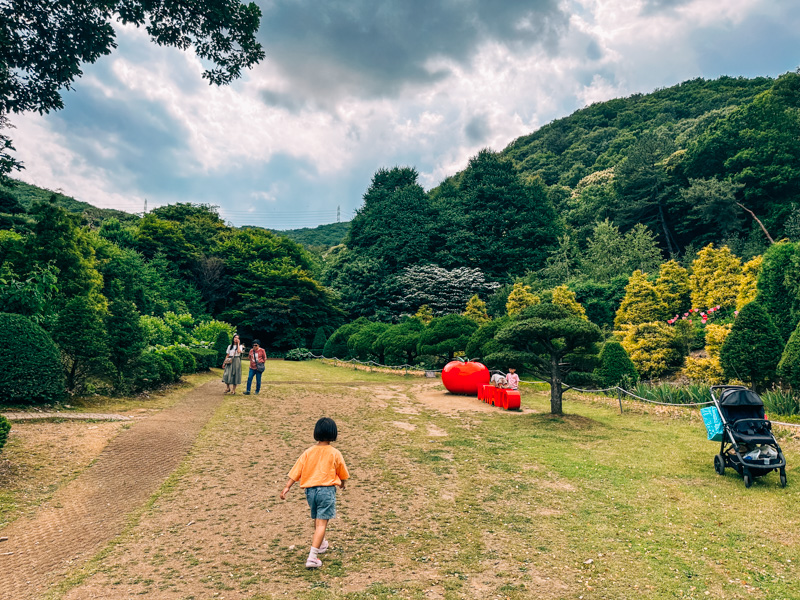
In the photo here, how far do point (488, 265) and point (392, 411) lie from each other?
29.0m

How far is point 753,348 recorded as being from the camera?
453 inches

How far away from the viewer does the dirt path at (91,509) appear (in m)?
4.51

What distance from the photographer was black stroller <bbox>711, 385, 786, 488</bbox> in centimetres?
675

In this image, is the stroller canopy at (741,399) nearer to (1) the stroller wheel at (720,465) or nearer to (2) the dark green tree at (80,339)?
(1) the stroller wheel at (720,465)

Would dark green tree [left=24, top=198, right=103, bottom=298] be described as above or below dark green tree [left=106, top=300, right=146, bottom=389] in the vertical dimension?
above

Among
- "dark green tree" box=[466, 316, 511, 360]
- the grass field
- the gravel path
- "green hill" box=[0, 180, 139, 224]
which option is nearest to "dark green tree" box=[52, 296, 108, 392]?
the gravel path

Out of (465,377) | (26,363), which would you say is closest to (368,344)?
(465,377)

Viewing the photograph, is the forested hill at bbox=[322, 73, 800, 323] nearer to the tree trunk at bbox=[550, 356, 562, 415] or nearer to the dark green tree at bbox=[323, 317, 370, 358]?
the dark green tree at bbox=[323, 317, 370, 358]

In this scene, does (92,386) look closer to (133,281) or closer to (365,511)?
(365,511)

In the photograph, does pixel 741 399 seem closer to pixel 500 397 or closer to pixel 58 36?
pixel 500 397

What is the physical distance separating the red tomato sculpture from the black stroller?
9.75 metres

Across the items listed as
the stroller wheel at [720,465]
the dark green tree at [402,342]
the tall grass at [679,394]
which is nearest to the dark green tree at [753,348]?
the tall grass at [679,394]

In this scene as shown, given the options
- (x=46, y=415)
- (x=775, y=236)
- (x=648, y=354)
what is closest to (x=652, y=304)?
(x=648, y=354)

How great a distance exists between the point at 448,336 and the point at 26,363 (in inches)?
627
